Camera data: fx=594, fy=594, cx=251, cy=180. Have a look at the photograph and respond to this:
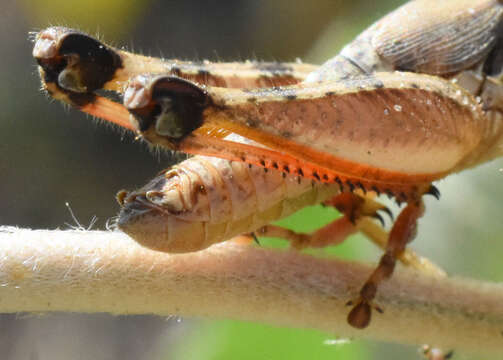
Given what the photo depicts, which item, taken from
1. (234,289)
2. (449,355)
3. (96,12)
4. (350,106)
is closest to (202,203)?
(234,289)

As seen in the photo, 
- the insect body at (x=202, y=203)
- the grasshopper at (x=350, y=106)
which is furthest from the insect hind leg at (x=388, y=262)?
the insect body at (x=202, y=203)

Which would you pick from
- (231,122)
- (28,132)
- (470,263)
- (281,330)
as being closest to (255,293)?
(231,122)

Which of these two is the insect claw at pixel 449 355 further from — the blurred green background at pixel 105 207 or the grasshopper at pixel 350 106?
the grasshopper at pixel 350 106

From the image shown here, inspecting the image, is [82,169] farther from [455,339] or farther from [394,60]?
[455,339]

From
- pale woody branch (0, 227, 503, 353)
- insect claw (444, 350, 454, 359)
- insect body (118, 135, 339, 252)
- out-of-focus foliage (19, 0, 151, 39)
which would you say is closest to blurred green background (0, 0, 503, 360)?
out-of-focus foliage (19, 0, 151, 39)

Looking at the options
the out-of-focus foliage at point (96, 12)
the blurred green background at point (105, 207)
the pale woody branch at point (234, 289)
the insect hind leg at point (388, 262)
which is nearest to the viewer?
the pale woody branch at point (234, 289)

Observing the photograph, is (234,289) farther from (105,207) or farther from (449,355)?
(449,355)
